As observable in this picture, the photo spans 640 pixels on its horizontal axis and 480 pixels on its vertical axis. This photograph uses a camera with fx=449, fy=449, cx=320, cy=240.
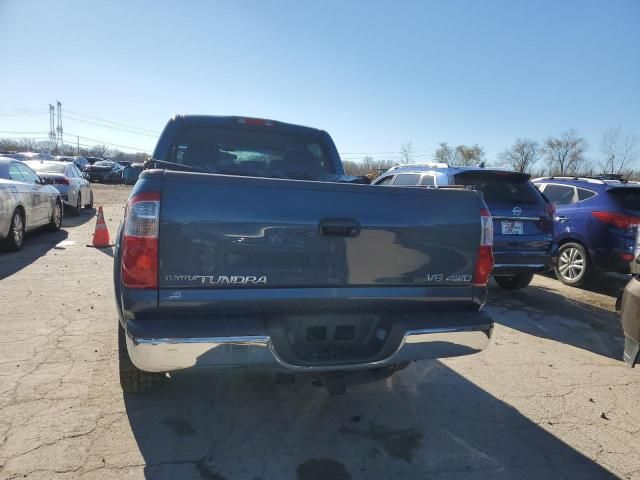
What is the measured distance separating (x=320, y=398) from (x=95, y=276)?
15.3 feet

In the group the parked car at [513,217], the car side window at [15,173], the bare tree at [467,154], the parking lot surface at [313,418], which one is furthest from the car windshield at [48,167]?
the bare tree at [467,154]

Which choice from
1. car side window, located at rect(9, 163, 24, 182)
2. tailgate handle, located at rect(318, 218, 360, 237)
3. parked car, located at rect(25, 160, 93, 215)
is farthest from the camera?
parked car, located at rect(25, 160, 93, 215)

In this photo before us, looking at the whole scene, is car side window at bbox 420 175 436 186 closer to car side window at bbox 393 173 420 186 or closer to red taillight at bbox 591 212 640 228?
car side window at bbox 393 173 420 186

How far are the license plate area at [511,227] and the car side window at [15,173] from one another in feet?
27.1

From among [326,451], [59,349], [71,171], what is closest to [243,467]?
[326,451]

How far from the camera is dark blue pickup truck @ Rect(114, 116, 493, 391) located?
7.34ft

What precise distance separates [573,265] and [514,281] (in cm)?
120

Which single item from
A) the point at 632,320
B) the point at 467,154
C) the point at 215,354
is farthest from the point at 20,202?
the point at 467,154

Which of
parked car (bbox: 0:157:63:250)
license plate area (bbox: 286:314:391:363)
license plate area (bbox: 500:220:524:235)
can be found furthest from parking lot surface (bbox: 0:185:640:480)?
parked car (bbox: 0:157:63:250)

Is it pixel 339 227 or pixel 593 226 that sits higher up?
pixel 339 227

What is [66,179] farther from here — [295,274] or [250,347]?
[250,347]

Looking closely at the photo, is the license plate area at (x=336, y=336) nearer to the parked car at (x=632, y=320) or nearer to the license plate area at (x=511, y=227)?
the parked car at (x=632, y=320)

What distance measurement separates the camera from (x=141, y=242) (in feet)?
7.30

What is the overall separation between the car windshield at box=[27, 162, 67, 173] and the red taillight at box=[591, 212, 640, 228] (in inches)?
531
